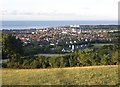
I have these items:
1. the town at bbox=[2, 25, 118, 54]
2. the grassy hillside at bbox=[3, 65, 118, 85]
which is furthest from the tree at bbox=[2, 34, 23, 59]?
the grassy hillside at bbox=[3, 65, 118, 85]

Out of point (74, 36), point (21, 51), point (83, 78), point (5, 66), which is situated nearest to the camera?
point (83, 78)

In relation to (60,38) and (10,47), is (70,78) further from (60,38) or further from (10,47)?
(60,38)

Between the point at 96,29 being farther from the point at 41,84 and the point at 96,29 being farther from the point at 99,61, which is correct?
the point at 41,84

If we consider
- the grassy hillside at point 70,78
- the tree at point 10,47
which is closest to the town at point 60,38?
the tree at point 10,47

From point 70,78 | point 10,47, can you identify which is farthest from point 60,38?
point 70,78

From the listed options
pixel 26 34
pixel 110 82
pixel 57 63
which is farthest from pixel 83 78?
pixel 26 34

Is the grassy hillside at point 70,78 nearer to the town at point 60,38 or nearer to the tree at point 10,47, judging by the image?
the tree at point 10,47

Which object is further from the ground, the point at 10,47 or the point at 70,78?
the point at 70,78
